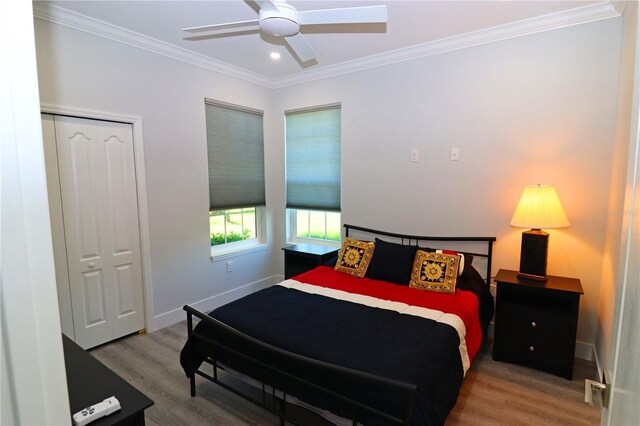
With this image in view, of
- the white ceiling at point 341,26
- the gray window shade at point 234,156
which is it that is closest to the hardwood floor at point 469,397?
the gray window shade at point 234,156

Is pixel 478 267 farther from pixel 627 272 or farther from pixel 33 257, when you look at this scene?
pixel 33 257

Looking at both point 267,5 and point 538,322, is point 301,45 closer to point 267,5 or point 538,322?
point 267,5

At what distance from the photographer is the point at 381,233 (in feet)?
12.3

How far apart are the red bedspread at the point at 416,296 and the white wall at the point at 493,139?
78 centimetres

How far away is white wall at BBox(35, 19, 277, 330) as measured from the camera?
2.68m

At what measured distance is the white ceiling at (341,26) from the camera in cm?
253

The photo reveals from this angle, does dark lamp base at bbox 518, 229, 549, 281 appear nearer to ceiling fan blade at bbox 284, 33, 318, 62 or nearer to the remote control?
ceiling fan blade at bbox 284, 33, 318, 62

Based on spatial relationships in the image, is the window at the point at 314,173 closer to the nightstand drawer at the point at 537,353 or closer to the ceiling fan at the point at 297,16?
the ceiling fan at the point at 297,16

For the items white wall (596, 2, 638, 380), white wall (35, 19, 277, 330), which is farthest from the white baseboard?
white wall (596, 2, 638, 380)

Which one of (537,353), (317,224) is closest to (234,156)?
(317,224)

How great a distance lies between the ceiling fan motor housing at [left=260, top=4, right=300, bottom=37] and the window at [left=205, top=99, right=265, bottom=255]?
2067 mm

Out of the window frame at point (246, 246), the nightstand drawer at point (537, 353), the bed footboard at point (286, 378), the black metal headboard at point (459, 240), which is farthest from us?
the window frame at point (246, 246)

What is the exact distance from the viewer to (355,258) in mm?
3381

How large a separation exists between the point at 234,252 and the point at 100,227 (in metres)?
1.51
